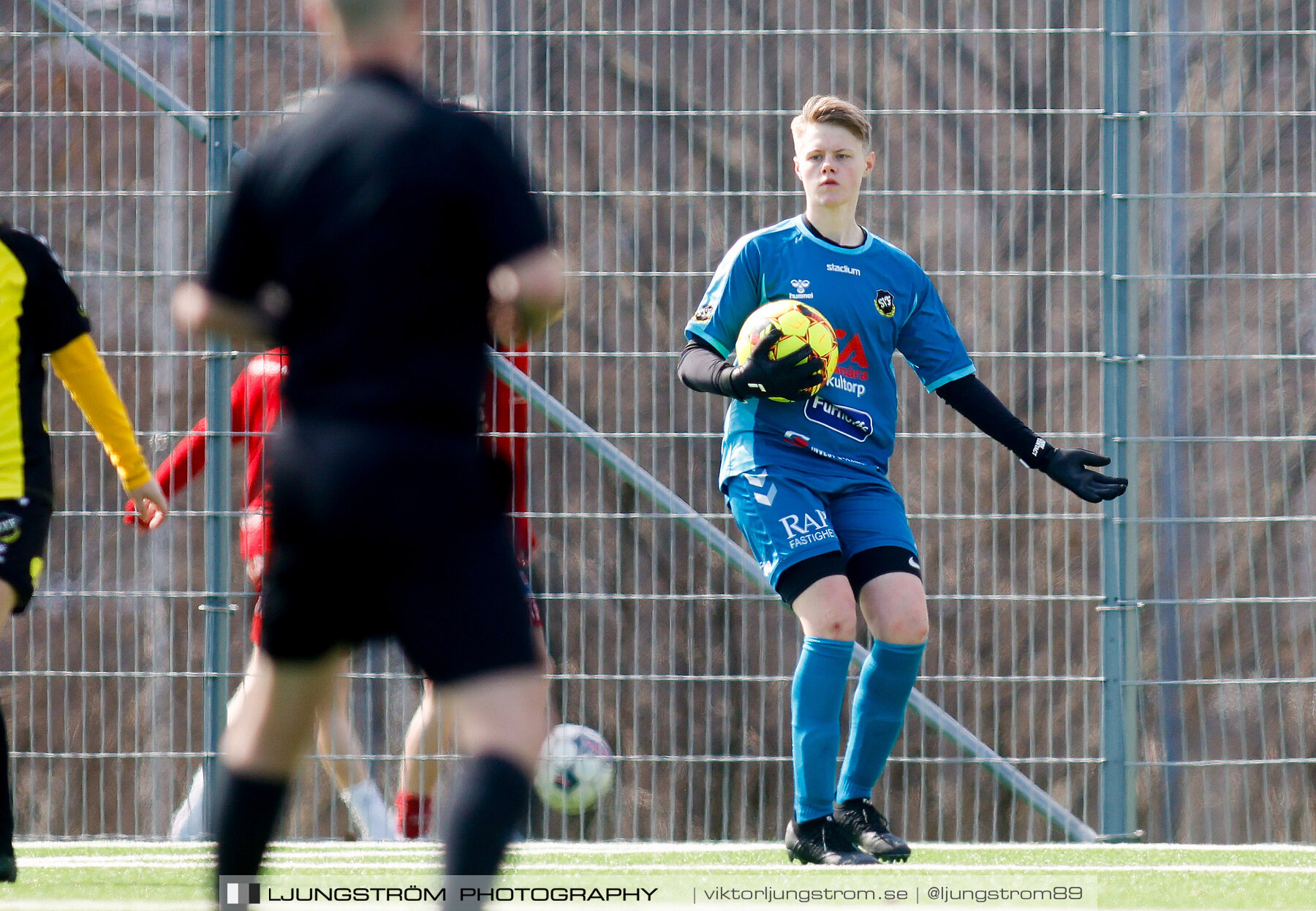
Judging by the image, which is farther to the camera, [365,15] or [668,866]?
[668,866]

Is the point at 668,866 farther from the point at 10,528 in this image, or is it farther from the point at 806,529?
the point at 10,528

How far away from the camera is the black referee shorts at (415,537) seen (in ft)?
6.64

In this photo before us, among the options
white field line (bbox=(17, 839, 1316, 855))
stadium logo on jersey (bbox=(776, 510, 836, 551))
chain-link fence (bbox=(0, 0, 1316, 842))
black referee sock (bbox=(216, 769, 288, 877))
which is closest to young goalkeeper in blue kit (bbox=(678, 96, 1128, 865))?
stadium logo on jersey (bbox=(776, 510, 836, 551))

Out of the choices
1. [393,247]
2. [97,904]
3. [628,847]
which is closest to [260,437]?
[628,847]

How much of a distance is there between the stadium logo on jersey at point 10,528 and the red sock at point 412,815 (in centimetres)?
161

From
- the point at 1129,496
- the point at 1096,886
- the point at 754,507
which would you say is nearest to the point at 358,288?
the point at 754,507

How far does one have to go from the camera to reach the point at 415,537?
2.03 m

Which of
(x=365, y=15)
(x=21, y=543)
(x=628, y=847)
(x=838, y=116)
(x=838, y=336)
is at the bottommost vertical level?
(x=628, y=847)

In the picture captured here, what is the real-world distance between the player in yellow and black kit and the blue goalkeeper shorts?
140 cm

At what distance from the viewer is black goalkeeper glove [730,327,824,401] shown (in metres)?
3.70

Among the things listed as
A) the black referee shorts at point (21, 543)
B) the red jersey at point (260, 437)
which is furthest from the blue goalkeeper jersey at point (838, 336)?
the black referee shorts at point (21, 543)

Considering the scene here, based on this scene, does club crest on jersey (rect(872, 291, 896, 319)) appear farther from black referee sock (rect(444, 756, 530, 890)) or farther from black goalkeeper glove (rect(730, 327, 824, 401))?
black referee sock (rect(444, 756, 530, 890))

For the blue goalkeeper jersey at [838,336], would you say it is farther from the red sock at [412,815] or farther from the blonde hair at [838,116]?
the red sock at [412,815]

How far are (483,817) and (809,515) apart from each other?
6.35 ft
